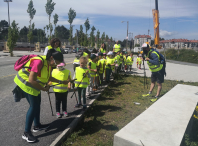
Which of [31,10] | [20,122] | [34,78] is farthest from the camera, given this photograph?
[31,10]

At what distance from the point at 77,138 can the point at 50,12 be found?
6642 centimetres

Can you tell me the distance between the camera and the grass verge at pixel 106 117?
3504 mm

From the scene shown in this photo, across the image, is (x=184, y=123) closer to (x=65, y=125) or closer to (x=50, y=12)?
(x=65, y=125)

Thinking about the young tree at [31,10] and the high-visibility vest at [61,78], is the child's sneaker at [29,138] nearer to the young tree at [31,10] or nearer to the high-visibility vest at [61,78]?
the high-visibility vest at [61,78]

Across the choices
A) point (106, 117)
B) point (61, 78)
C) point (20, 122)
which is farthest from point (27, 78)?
point (106, 117)

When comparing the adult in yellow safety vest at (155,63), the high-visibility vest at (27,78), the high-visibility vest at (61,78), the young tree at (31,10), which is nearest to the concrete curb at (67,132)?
the high-visibility vest at (61,78)

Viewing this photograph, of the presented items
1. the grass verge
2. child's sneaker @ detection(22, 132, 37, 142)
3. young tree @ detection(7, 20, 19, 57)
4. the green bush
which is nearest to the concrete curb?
the grass verge

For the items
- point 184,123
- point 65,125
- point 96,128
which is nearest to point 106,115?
point 96,128

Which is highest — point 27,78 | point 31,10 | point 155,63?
point 31,10

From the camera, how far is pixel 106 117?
15.0ft

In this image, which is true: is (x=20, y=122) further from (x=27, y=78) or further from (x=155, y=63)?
(x=155, y=63)

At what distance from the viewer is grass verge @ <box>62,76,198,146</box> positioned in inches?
138

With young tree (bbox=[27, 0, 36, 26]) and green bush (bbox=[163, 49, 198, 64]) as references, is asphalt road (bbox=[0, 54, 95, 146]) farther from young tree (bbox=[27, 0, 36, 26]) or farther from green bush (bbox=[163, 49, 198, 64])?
young tree (bbox=[27, 0, 36, 26])

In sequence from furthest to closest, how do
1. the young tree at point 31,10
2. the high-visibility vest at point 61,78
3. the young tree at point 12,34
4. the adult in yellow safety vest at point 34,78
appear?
the young tree at point 31,10 < the young tree at point 12,34 < the high-visibility vest at point 61,78 < the adult in yellow safety vest at point 34,78
